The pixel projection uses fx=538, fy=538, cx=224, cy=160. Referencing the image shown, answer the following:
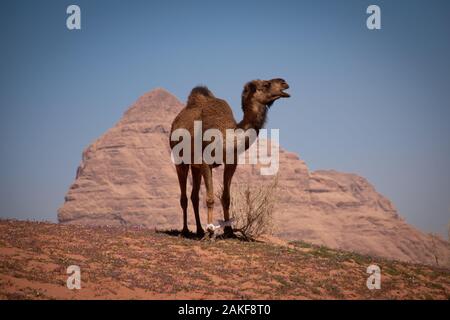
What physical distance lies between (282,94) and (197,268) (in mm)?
4621

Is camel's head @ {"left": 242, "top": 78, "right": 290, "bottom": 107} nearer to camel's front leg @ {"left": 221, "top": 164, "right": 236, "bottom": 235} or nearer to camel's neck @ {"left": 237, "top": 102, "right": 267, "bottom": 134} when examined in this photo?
camel's neck @ {"left": 237, "top": 102, "right": 267, "bottom": 134}

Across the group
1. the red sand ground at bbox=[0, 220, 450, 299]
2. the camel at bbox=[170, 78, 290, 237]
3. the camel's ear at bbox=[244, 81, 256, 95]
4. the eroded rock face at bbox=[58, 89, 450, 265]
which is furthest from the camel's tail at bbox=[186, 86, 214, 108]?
the eroded rock face at bbox=[58, 89, 450, 265]

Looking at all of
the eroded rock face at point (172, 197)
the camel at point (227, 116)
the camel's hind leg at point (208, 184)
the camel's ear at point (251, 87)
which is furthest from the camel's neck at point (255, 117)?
the eroded rock face at point (172, 197)

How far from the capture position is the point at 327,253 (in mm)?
13594

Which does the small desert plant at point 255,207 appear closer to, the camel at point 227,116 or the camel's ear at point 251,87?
the camel at point 227,116

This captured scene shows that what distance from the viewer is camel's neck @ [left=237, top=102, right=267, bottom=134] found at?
12.6 meters

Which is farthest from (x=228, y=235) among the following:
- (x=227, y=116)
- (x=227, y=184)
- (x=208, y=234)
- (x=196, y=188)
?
(x=227, y=116)

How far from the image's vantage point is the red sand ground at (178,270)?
30.5ft

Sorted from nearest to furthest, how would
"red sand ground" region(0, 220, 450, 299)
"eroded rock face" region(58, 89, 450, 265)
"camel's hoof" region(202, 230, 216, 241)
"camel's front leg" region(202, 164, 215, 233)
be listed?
"red sand ground" region(0, 220, 450, 299) → "camel's front leg" region(202, 164, 215, 233) → "camel's hoof" region(202, 230, 216, 241) → "eroded rock face" region(58, 89, 450, 265)

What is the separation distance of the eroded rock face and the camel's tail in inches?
2774

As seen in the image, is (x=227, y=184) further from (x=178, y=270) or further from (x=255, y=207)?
(x=255, y=207)

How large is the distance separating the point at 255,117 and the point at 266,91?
0.69m
